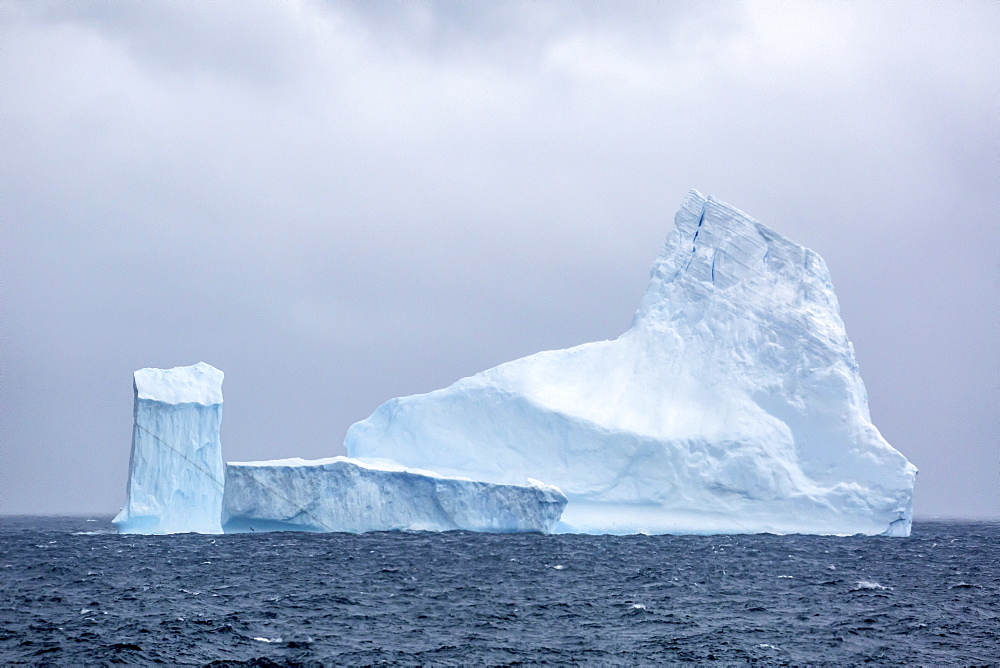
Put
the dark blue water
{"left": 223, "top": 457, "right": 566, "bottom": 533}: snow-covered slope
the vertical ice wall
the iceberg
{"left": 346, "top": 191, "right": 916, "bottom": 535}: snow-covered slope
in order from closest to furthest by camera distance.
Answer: the dark blue water < {"left": 223, "top": 457, "right": 566, "bottom": 533}: snow-covered slope < the iceberg < the vertical ice wall < {"left": 346, "top": 191, "right": 916, "bottom": 535}: snow-covered slope

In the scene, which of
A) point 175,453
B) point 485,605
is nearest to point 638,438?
point 175,453

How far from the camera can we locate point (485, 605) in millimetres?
14047

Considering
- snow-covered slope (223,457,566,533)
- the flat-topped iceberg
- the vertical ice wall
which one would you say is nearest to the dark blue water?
snow-covered slope (223,457,566,533)

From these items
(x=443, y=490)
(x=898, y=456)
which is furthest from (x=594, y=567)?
(x=898, y=456)

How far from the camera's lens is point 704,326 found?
90.6 feet

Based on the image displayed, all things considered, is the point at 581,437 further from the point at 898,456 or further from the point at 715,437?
the point at 898,456

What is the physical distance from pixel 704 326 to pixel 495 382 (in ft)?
19.0

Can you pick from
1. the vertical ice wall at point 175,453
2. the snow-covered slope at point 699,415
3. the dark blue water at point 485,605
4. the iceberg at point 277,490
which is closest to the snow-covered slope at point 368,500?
the iceberg at point 277,490

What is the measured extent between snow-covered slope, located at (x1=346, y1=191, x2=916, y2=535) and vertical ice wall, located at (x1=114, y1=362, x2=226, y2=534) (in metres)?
4.61

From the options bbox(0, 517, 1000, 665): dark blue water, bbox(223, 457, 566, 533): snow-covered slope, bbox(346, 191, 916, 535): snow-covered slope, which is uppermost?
bbox(346, 191, 916, 535): snow-covered slope

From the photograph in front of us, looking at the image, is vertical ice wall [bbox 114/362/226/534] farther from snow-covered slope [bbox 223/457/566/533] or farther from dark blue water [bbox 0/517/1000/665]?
dark blue water [bbox 0/517/1000/665]

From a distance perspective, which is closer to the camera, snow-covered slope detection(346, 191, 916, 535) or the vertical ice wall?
the vertical ice wall

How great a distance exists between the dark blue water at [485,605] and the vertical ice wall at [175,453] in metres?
1.48

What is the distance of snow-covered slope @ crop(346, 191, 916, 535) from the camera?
Result: 24922mm
